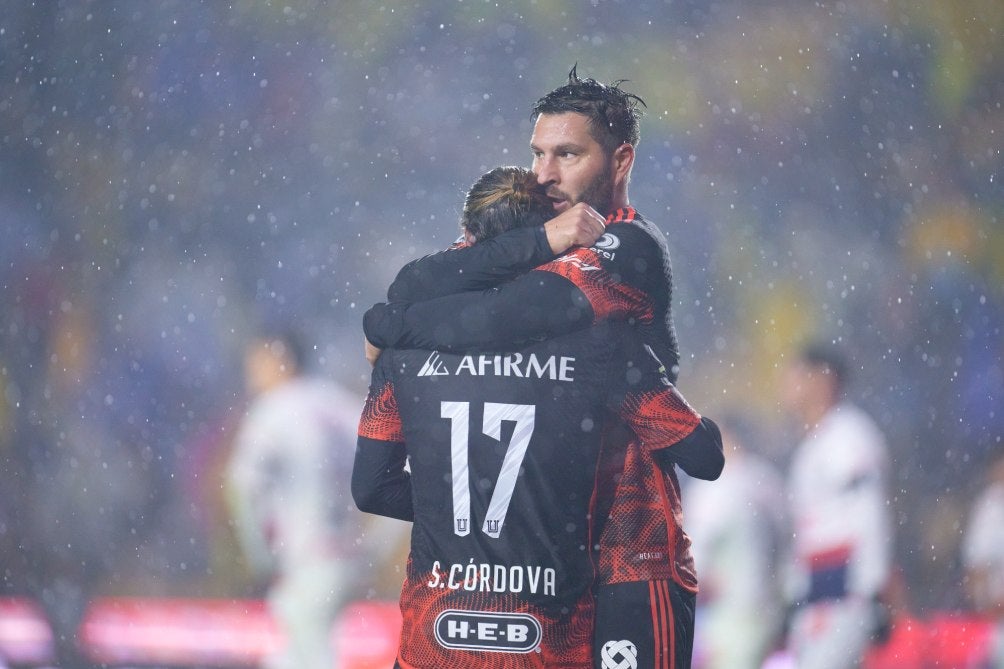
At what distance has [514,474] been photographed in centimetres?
140

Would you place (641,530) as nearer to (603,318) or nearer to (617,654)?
(617,654)

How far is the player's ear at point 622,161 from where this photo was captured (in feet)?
6.17

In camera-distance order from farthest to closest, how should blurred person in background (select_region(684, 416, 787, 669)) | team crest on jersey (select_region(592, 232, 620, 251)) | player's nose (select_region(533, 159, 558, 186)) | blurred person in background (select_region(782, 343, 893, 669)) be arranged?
blurred person in background (select_region(684, 416, 787, 669))
blurred person in background (select_region(782, 343, 893, 669))
player's nose (select_region(533, 159, 558, 186))
team crest on jersey (select_region(592, 232, 620, 251))

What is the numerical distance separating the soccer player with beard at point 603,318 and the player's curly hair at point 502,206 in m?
0.04

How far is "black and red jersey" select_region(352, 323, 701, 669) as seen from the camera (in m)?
1.40

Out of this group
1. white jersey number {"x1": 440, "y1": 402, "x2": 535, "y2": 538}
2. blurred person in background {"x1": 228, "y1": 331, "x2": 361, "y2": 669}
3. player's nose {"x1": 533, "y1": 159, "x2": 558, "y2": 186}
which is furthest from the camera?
blurred person in background {"x1": 228, "y1": 331, "x2": 361, "y2": 669}

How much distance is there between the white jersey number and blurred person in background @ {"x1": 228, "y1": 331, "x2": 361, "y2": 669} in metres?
3.79

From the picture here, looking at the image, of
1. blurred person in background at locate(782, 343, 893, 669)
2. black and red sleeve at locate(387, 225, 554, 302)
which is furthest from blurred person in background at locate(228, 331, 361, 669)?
black and red sleeve at locate(387, 225, 554, 302)

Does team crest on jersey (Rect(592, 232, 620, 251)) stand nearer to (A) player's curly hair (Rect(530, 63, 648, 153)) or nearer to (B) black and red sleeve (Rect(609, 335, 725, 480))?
(B) black and red sleeve (Rect(609, 335, 725, 480))

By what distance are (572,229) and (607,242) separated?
0.09m

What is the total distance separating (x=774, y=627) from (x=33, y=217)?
4698 millimetres

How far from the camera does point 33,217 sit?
5520 mm

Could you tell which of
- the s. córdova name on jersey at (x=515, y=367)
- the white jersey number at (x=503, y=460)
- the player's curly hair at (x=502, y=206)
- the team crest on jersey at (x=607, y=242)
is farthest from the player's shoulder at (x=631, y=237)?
the white jersey number at (x=503, y=460)

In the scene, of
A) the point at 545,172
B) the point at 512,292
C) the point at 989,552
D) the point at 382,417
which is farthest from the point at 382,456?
the point at 989,552
